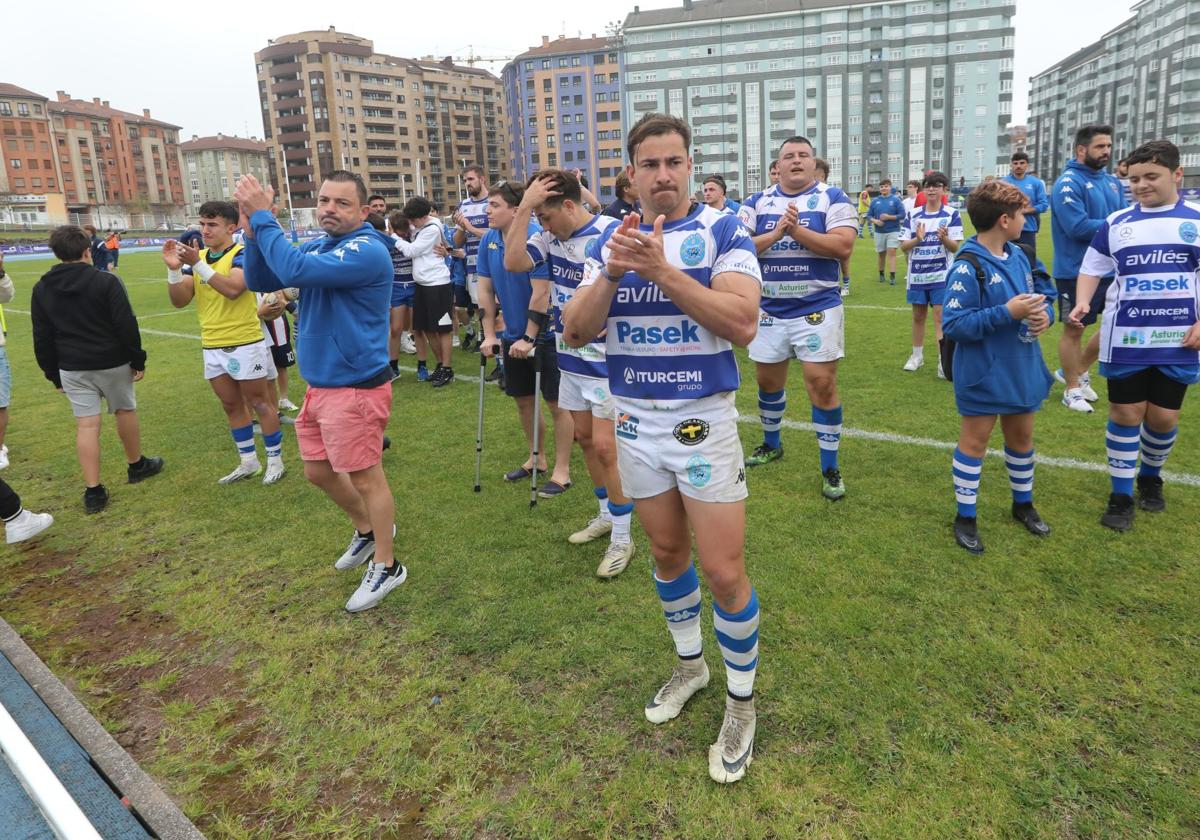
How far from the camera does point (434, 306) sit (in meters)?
9.92

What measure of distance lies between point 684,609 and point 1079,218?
19.9ft

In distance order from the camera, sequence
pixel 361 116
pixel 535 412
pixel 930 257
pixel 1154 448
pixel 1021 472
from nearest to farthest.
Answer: pixel 1021 472
pixel 1154 448
pixel 535 412
pixel 930 257
pixel 361 116

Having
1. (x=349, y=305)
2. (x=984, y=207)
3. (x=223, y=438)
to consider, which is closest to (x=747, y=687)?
(x=349, y=305)

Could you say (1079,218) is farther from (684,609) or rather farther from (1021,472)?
(684,609)

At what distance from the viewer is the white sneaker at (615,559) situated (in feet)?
14.5

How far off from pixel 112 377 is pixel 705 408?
6.00 m

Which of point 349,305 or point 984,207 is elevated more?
point 984,207

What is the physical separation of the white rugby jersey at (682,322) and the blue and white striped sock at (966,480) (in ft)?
8.50

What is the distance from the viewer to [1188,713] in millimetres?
2969

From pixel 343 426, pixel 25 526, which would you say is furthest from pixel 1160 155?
pixel 25 526

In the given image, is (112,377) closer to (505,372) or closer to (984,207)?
(505,372)

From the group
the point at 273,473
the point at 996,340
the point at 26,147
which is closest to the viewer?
the point at 996,340

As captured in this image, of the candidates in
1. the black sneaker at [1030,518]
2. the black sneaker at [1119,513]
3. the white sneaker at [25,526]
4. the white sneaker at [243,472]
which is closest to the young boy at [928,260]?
the black sneaker at [1119,513]

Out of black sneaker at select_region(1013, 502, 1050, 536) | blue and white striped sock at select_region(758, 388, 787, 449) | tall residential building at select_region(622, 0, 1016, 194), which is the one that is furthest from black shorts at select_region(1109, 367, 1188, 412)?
tall residential building at select_region(622, 0, 1016, 194)
